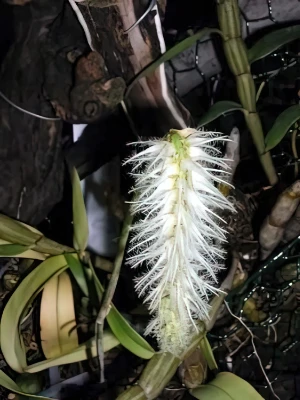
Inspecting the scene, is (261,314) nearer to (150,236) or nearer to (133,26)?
(150,236)

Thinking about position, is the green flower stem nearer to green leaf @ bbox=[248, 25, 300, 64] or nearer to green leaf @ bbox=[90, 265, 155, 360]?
green leaf @ bbox=[248, 25, 300, 64]

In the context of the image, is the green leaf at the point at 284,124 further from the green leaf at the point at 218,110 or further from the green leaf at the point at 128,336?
the green leaf at the point at 128,336

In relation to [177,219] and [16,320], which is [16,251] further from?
[177,219]

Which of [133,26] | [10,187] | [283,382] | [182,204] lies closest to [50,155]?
[10,187]

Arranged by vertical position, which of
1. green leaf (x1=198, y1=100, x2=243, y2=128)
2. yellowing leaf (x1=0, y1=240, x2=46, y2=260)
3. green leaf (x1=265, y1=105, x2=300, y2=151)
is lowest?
yellowing leaf (x1=0, y1=240, x2=46, y2=260)

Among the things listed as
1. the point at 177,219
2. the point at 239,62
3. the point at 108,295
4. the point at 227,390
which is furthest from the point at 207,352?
the point at 239,62

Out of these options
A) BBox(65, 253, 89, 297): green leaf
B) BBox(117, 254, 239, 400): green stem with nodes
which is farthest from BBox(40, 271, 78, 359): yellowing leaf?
BBox(117, 254, 239, 400): green stem with nodes

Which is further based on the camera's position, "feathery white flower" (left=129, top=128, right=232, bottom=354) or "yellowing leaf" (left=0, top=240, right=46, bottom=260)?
"yellowing leaf" (left=0, top=240, right=46, bottom=260)

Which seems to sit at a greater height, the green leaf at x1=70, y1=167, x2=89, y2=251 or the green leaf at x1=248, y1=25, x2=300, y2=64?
the green leaf at x1=248, y1=25, x2=300, y2=64
